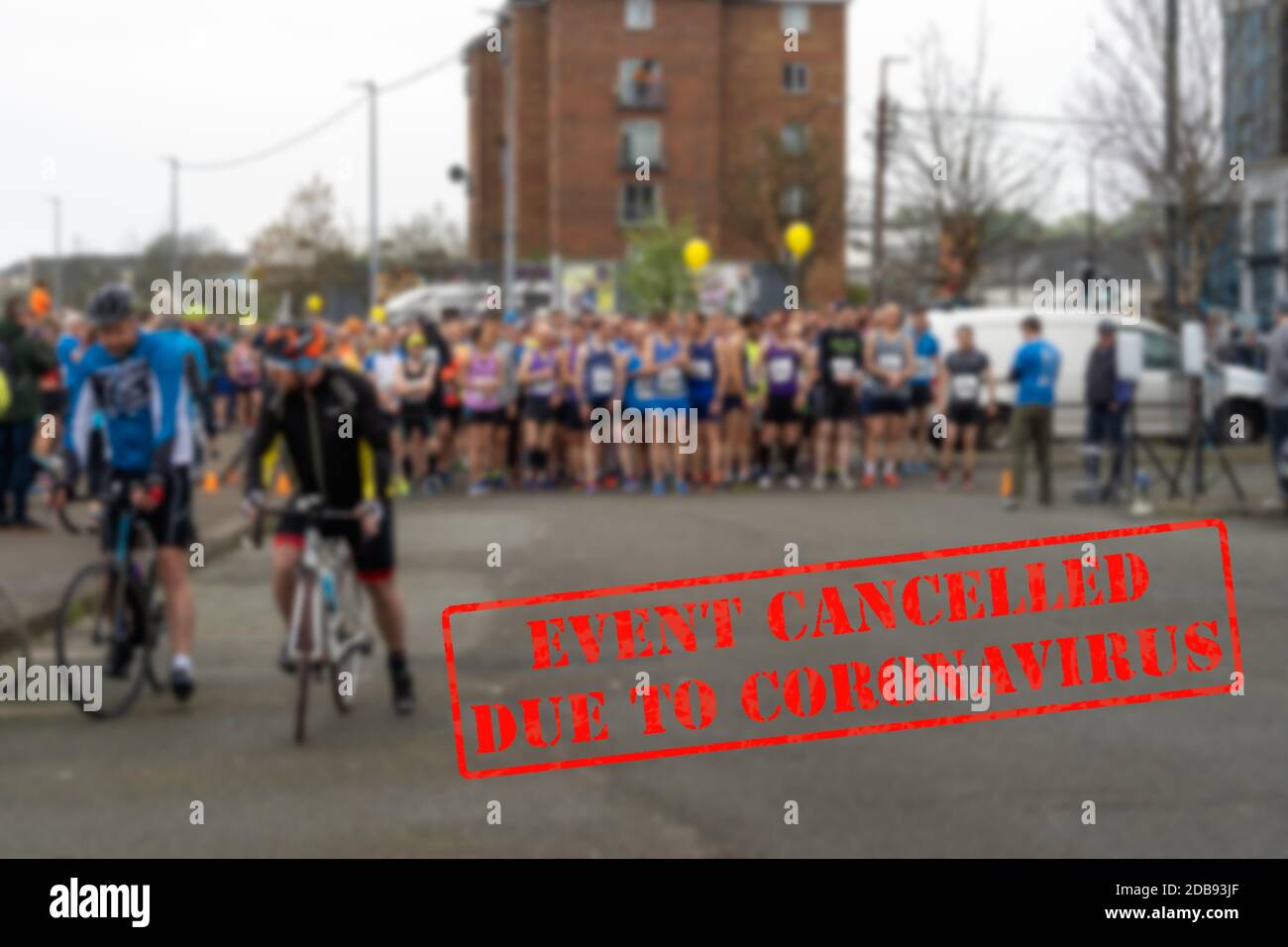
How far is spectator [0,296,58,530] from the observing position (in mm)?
15844

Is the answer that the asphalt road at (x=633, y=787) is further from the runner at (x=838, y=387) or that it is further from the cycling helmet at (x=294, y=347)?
the runner at (x=838, y=387)

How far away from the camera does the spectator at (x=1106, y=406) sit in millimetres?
18953

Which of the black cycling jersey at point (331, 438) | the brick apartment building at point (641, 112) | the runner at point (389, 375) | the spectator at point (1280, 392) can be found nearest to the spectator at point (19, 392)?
→ the runner at point (389, 375)

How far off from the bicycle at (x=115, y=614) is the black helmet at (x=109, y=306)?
0.84 meters

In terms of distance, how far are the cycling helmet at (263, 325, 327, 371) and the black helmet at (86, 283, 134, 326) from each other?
0.77 m

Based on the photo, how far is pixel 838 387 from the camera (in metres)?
21.1

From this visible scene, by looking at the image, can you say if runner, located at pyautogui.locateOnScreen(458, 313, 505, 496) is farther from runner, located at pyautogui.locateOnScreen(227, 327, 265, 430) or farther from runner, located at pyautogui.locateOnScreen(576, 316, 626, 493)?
runner, located at pyautogui.locateOnScreen(227, 327, 265, 430)

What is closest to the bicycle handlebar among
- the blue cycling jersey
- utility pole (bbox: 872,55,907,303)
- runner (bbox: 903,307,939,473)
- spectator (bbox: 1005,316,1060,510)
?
the blue cycling jersey


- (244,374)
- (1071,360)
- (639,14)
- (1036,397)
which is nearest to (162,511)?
(1036,397)

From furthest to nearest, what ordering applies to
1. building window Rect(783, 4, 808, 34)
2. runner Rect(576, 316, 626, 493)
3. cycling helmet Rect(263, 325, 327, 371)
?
building window Rect(783, 4, 808, 34) → runner Rect(576, 316, 626, 493) → cycling helmet Rect(263, 325, 327, 371)

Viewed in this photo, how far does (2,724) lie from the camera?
8641mm
